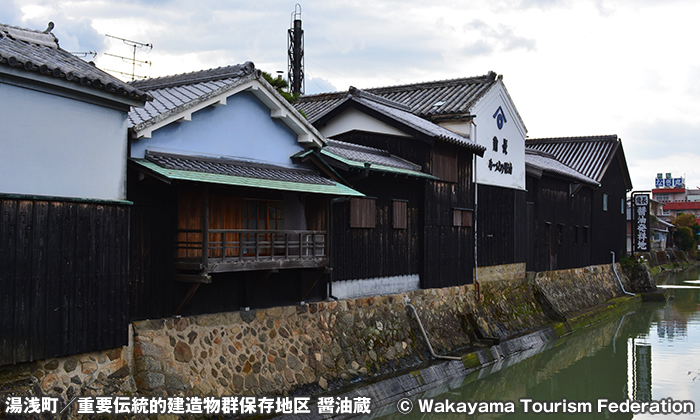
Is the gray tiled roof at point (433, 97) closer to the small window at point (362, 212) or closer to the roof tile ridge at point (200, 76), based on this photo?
the small window at point (362, 212)

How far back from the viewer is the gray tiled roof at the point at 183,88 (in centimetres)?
1162

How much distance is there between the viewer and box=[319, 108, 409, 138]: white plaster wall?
19.6 m

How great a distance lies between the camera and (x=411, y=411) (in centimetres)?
1471

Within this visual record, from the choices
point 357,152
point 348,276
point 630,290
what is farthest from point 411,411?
point 630,290

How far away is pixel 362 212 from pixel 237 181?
18.4 ft

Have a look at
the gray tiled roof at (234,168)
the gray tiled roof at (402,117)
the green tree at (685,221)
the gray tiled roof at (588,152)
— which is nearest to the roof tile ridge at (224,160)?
the gray tiled roof at (234,168)

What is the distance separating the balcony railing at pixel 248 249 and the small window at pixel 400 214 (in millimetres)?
3698

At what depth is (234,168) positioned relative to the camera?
1263 centimetres

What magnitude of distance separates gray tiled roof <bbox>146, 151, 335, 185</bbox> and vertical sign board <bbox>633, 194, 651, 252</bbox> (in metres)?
34.7

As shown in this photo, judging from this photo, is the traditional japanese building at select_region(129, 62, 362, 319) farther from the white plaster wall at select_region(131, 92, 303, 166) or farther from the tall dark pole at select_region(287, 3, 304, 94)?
the tall dark pole at select_region(287, 3, 304, 94)

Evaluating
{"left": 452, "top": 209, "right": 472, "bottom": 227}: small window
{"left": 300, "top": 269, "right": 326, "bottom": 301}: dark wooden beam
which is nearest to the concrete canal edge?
{"left": 300, "top": 269, "right": 326, "bottom": 301}: dark wooden beam

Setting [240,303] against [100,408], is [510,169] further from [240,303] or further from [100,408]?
[100,408]

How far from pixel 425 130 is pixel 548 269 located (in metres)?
13.9

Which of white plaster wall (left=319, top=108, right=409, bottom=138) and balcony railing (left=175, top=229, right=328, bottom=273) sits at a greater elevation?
white plaster wall (left=319, top=108, right=409, bottom=138)
